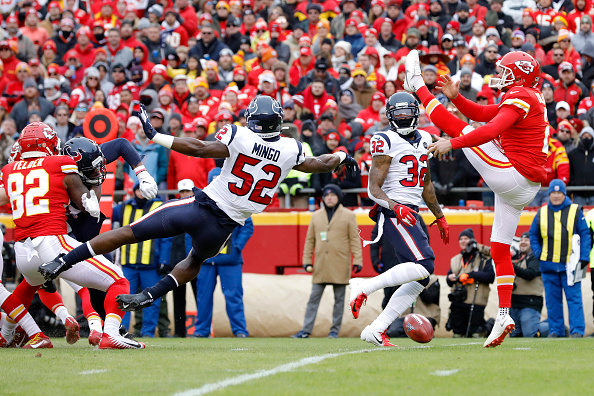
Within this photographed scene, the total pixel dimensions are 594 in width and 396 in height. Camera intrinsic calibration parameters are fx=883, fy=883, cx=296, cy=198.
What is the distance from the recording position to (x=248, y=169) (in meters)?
6.96

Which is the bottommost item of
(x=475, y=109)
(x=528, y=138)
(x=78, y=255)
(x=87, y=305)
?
(x=87, y=305)

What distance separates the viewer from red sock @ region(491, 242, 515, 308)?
23.5 feet

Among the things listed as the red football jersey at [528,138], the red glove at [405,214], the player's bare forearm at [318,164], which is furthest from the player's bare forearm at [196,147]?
the red football jersey at [528,138]

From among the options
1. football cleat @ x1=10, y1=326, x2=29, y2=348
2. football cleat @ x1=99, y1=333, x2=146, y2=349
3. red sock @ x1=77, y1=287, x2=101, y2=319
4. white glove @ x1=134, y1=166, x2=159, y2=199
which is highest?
white glove @ x1=134, y1=166, x2=159, y2=199

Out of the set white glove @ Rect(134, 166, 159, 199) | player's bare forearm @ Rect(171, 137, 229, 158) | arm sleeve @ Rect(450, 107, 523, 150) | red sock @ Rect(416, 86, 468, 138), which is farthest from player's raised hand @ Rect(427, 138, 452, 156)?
white glove @ Rect(134, 166, 159, 199)

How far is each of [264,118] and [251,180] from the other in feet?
1.64

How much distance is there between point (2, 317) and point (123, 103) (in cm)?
804

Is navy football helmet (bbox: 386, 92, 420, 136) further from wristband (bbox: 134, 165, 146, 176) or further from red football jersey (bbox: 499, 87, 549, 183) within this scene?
wristband (bbox: 134, 165, 146, 176)

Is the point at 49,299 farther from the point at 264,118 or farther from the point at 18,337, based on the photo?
the point at 264,118


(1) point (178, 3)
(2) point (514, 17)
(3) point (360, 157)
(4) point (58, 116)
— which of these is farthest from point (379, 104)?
(1) point (178, 3)

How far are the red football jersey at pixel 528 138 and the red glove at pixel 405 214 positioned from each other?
2.95 ft

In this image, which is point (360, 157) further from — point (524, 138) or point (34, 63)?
point (34, 63)

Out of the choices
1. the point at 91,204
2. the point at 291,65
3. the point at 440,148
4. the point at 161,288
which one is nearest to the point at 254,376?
the point at 161,288

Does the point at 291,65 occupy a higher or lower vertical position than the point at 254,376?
higher
